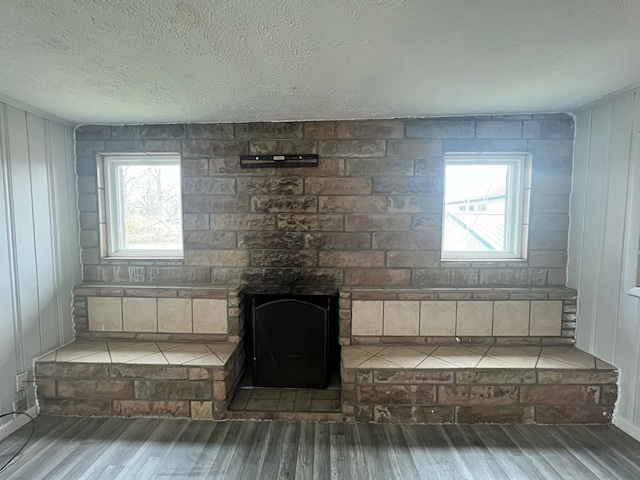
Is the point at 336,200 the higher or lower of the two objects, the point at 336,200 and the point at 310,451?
the higher

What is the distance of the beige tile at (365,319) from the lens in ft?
7.73

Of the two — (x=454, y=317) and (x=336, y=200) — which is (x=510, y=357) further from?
(x=336, y=200)

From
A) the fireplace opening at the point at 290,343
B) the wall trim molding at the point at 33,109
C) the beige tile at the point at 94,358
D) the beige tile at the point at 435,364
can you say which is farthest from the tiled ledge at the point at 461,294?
the wall trim molding at the point at 33,109

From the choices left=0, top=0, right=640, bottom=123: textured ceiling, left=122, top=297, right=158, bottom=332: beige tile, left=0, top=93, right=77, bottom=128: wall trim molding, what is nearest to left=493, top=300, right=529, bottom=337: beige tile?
left=0, top=0, right=640, bottom=123: textured ceiling

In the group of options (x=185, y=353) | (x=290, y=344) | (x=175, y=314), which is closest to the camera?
(x=185, y=353)

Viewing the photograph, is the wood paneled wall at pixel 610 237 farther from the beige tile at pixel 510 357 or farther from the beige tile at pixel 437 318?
the beige tile at pixel 437 318

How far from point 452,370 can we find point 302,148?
197 centimetres

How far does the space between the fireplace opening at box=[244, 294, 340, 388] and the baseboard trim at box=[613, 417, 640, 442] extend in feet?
6.41

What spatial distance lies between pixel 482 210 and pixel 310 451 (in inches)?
86.9

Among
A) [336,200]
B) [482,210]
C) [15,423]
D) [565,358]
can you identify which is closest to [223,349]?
[15,423]

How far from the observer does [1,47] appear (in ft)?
4.28

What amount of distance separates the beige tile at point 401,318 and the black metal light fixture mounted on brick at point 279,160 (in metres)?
1.29

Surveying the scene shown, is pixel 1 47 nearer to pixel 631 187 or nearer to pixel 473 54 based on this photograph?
pixel 473 54

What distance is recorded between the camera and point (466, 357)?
7.00 ft
